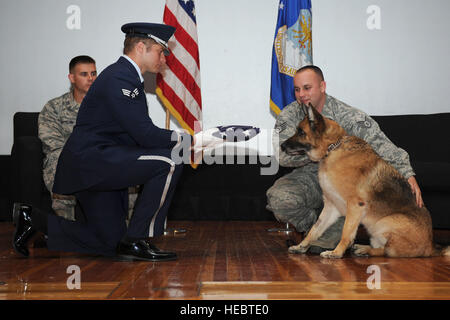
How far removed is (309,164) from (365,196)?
68 cm

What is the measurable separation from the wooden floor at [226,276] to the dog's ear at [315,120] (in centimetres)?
78

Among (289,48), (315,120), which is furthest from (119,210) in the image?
(289,48)

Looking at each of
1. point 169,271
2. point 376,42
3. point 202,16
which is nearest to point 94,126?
point 169,271

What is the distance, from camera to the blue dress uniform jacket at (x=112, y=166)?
8.48 ft

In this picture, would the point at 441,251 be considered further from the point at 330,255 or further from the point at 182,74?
the point at 182,74

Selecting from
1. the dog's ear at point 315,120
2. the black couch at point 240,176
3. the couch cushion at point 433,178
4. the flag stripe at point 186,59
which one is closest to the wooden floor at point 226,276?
the dog's ear at point 315,120

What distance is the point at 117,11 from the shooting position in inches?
217

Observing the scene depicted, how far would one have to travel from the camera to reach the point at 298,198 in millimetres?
3125

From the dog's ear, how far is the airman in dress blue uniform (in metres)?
0.80

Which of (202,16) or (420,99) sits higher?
(202,16)
